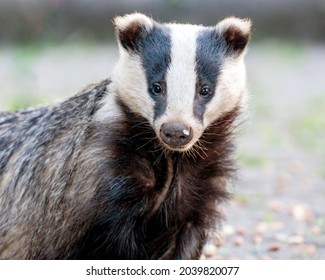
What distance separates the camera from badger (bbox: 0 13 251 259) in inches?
170

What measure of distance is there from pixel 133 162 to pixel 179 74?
459mm

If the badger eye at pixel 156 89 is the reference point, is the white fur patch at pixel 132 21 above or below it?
above

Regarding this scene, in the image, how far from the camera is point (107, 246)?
445cm

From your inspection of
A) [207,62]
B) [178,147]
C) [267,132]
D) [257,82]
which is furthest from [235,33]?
[257,82]

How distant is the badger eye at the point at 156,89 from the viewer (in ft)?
13.8

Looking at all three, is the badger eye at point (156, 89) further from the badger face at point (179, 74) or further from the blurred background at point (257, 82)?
the blurred background at point (257, 82)

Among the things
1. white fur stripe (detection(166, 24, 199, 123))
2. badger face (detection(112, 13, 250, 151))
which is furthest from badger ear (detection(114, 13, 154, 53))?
white fur stripe (detection(166, 24, 199, 123))

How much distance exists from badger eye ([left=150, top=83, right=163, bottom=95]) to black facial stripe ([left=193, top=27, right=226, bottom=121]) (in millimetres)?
149

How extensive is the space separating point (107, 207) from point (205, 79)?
68 cm

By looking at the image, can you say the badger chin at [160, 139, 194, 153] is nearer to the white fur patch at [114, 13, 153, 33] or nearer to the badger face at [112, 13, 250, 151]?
the badger face at [112, 13, 250, 151]

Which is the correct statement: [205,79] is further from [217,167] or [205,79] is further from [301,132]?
[301,132]

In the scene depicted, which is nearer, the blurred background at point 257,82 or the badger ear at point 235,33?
the badger ear at point 235,33

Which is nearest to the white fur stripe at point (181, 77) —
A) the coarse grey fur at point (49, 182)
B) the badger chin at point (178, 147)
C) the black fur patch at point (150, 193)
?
the badger chin at point (178, 147)

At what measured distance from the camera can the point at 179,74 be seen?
4176 mm
